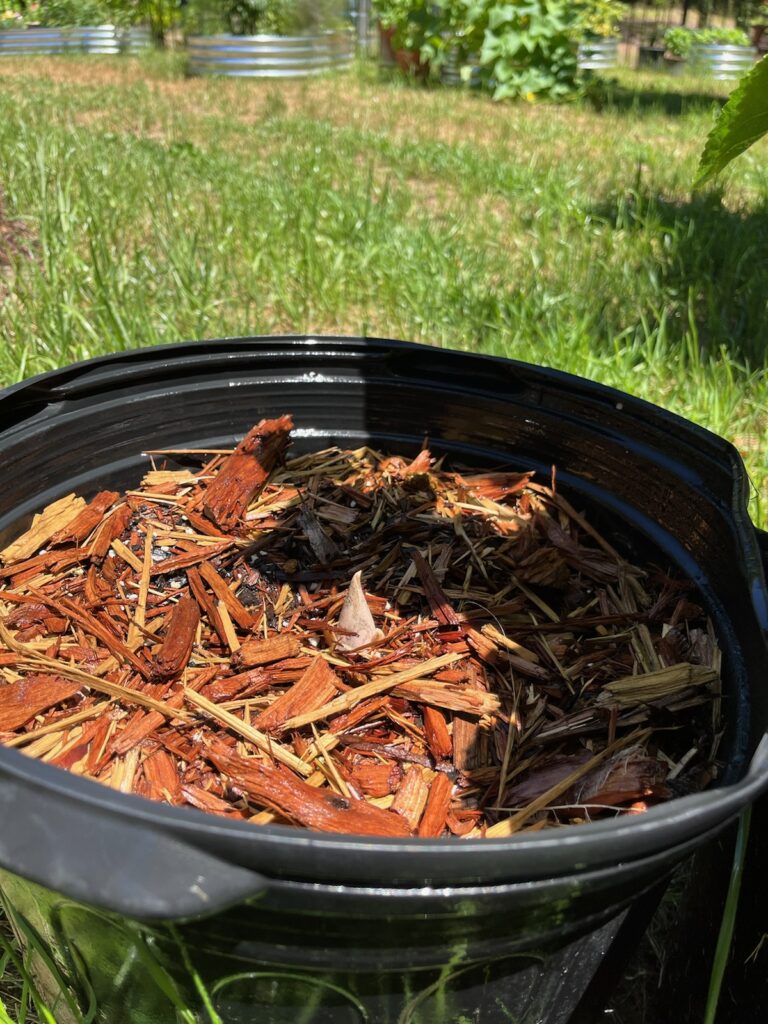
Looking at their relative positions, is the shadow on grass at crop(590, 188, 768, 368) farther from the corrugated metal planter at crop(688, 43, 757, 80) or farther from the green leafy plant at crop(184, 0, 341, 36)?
the corrugated metal planter at crop(688, 43, 757, 80)

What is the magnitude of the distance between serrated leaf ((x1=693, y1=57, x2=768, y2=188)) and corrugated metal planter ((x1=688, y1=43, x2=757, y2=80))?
13.8m

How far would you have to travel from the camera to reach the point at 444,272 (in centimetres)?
313

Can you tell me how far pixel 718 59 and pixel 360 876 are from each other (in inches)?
601

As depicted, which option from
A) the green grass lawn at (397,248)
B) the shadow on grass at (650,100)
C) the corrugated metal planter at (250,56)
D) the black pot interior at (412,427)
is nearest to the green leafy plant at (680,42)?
the shadow on grass at (650,100)

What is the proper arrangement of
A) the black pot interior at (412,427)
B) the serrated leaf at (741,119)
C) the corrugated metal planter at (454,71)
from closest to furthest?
the serrated leaf at (741,119)
the black pot interior at (412,427)
the corrugated metal planter at (454,71)

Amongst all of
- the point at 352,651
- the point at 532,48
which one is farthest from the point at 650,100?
the point at 352,651

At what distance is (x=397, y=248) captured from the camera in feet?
10.9

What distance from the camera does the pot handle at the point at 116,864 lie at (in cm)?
60

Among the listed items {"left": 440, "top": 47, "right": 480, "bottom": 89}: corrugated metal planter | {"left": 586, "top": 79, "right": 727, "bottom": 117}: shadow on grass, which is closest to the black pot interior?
{"left": 586, "top": 79, "right": 727, "bottom": 117}: shadow on grass

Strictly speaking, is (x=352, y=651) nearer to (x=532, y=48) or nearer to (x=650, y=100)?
(x=532, y=48)

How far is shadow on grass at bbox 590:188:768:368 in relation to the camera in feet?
9.18

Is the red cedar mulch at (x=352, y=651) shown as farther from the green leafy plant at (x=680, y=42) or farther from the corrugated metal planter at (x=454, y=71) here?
the green leafy plant at (x=680, y=42)

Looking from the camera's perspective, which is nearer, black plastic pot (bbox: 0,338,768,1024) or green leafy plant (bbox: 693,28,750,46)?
black plastic pot (bbox: 0,338,768,1024)

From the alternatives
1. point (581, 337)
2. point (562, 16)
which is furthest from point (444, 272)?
point (562, 16)
